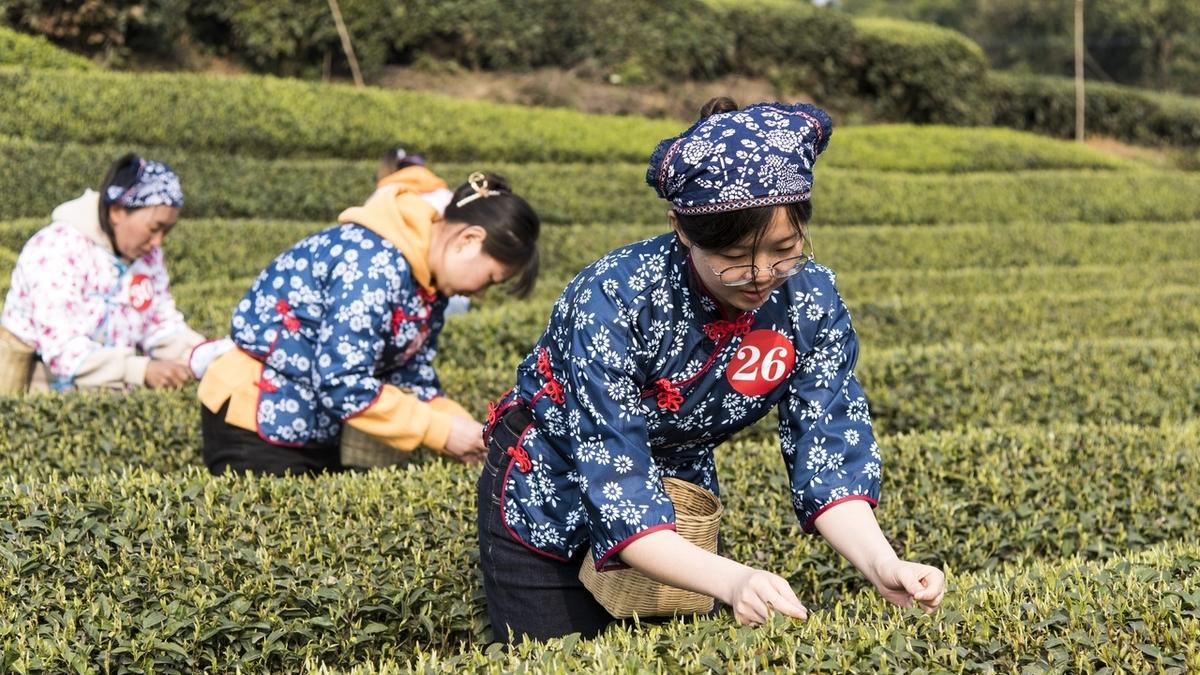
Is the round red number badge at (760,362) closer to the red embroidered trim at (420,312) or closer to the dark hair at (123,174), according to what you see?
the red embroidered trim at (420,312)

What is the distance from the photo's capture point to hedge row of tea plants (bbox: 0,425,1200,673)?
3.21 metres

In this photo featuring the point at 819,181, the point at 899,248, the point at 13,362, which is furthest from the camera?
the point at 819,181

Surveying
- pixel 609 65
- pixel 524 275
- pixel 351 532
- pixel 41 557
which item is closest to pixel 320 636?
pixel 351 532

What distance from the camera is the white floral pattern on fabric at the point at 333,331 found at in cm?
368

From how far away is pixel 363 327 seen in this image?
3.66 meters

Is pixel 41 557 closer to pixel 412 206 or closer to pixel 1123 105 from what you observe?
pixel 412 206

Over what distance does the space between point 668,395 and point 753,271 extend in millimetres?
335

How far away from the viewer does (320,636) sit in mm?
3336

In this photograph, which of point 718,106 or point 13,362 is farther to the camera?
point 13,362

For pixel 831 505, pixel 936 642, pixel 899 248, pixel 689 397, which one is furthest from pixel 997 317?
pixel 689 397

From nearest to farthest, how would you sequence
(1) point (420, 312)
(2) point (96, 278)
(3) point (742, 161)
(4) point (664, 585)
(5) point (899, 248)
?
(3) point (742, 161) < (4) point (664, 585) < (1) point (420, 312) < (2) point (96, 278) < (5) point (899, 248)

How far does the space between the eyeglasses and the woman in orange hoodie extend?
1.60 metres

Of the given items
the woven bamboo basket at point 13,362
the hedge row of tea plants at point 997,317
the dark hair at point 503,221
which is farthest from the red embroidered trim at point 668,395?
the hedge row of tea plants at point 997,317

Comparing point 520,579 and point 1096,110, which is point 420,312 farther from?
point 1096,110
